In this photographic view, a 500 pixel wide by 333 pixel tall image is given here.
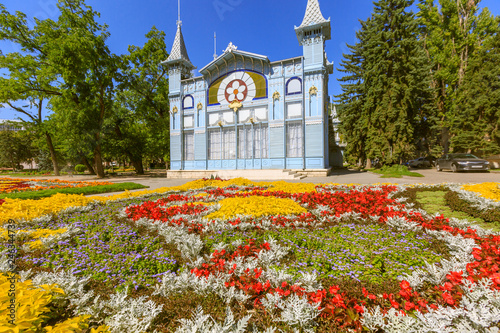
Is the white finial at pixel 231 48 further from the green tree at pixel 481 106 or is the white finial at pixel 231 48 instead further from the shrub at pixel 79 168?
the shrub at pixel 79 168

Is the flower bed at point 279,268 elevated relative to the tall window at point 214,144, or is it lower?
lower

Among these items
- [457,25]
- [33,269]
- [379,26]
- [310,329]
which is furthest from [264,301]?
[457,25]

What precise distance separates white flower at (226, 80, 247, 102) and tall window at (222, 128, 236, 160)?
2924mm

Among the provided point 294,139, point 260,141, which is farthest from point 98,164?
point 294,139

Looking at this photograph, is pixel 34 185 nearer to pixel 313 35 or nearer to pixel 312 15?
pixel 313 35

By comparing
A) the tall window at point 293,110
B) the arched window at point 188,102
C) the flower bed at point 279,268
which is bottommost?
the flower bed at point 279,268

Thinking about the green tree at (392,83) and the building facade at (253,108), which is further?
the green tree at (392,83)

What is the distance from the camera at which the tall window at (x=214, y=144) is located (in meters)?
20.0

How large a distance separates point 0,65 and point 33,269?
95.8 feet

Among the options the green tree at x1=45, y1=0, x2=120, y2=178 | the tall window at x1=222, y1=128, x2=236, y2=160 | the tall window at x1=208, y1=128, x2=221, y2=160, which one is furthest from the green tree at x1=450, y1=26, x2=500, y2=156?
the green tree at x1=45, y1=0, x2=120, y2=178

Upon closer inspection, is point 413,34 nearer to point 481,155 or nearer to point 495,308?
point 481,155

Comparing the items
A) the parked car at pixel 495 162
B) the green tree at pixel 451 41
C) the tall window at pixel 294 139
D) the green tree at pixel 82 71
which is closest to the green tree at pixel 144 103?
the green tree at pixel 82 71

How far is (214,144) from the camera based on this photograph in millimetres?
20156

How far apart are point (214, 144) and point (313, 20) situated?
13.1 metres
